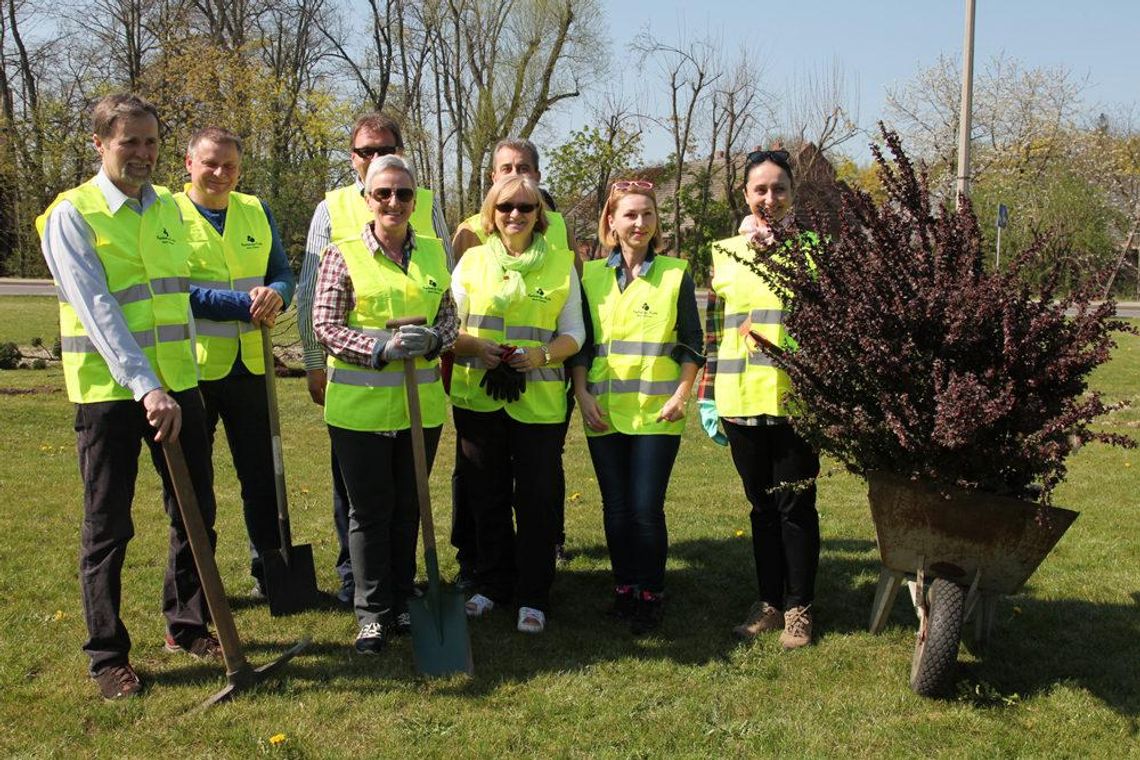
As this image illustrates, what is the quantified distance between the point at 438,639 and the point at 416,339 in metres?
1.22

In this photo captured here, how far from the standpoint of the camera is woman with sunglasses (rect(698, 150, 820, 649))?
175 inches

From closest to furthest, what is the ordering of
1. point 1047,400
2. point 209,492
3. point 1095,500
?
point 1047,400, point 209,492, point 1095,500

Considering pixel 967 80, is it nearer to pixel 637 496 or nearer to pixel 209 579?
pixel 637 496

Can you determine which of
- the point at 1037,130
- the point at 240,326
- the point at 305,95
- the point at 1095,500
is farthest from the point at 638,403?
the point at 1037,130

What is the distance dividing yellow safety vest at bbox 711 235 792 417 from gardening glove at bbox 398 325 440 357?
1.31 meters

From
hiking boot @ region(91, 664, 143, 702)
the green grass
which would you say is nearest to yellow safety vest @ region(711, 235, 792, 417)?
the green grass

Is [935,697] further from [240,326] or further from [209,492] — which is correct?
[240,326]

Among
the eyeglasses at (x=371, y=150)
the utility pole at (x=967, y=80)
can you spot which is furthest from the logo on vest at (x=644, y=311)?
the utility pole at (x=967, y=80)

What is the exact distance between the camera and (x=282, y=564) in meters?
4.83

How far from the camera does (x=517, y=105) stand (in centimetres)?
3375

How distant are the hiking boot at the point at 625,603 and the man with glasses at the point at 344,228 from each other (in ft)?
4.26

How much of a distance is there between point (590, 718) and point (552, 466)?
1.26 m

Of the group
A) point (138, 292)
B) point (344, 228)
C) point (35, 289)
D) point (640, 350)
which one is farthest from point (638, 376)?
point (35, 289)

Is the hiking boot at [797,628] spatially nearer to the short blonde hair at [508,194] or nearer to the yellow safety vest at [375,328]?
the yellow safety vest at [375,328]
